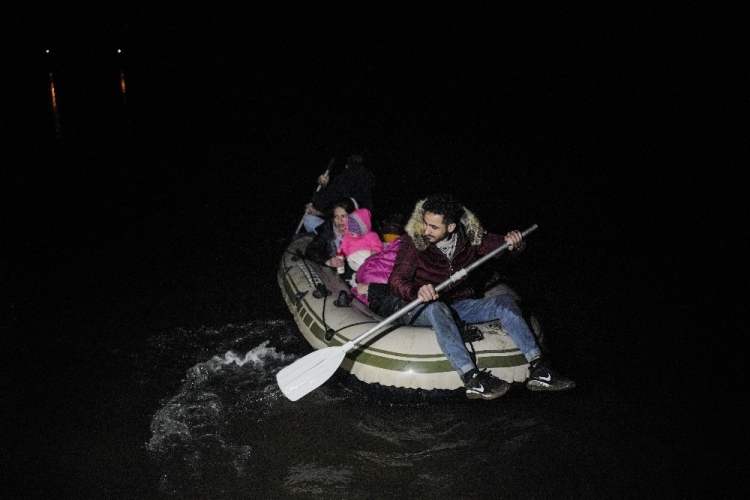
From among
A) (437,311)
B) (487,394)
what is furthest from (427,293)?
(487,394)

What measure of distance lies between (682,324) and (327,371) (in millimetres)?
3939

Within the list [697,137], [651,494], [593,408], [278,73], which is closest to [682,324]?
[593,408]

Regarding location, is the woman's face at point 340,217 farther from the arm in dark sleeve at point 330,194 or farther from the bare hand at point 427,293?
the bare hand at point 427,293

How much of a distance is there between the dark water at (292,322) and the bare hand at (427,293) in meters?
0.97

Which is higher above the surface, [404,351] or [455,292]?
[455,292]

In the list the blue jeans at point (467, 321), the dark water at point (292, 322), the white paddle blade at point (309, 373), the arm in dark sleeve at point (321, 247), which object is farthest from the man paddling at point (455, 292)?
the arm in dark sleeve at point (321, 247)

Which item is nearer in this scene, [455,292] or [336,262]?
[455,292]

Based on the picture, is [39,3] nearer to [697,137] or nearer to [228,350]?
[697,137]

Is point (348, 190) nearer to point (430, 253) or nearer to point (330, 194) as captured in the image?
point (330, 194)

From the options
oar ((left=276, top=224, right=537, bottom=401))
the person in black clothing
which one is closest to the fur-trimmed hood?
oar ((left=276, top=224, right=537, bottom=401))

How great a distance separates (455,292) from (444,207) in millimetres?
882

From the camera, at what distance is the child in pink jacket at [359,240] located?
19.7 ft

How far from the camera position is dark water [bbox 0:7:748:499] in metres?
4.39

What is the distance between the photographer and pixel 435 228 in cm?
460
